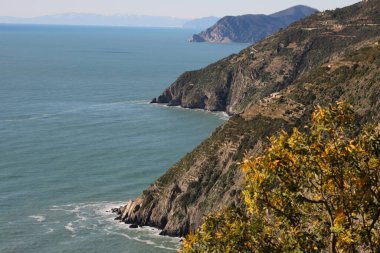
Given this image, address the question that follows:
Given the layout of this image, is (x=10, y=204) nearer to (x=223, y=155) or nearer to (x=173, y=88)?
(x=223, y=155)

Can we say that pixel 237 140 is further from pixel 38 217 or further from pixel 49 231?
pixel 49 231

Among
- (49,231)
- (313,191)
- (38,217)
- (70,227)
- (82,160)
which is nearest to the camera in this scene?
(313,191)

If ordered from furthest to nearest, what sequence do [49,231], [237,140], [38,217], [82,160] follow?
[82,160] < [237,140] < [38,217] < [49,231]

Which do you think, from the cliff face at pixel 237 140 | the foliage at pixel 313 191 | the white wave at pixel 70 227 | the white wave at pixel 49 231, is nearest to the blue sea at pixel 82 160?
the white wave at pixel 70 227

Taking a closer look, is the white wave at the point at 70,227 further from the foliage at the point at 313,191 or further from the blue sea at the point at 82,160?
the foliage at the point at 313,191

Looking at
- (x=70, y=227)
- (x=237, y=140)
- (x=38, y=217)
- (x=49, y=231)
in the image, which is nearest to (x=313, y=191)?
(x=49, y=231)

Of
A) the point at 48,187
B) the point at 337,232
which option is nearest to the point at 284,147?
the point at 337,232

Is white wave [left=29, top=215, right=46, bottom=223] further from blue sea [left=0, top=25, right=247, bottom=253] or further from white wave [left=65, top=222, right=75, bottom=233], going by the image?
white wave [left=65, top=222, right=75, bottom=233]

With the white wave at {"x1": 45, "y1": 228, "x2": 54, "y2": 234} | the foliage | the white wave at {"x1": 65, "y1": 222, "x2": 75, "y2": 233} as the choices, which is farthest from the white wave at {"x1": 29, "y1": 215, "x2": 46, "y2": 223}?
the foliage
